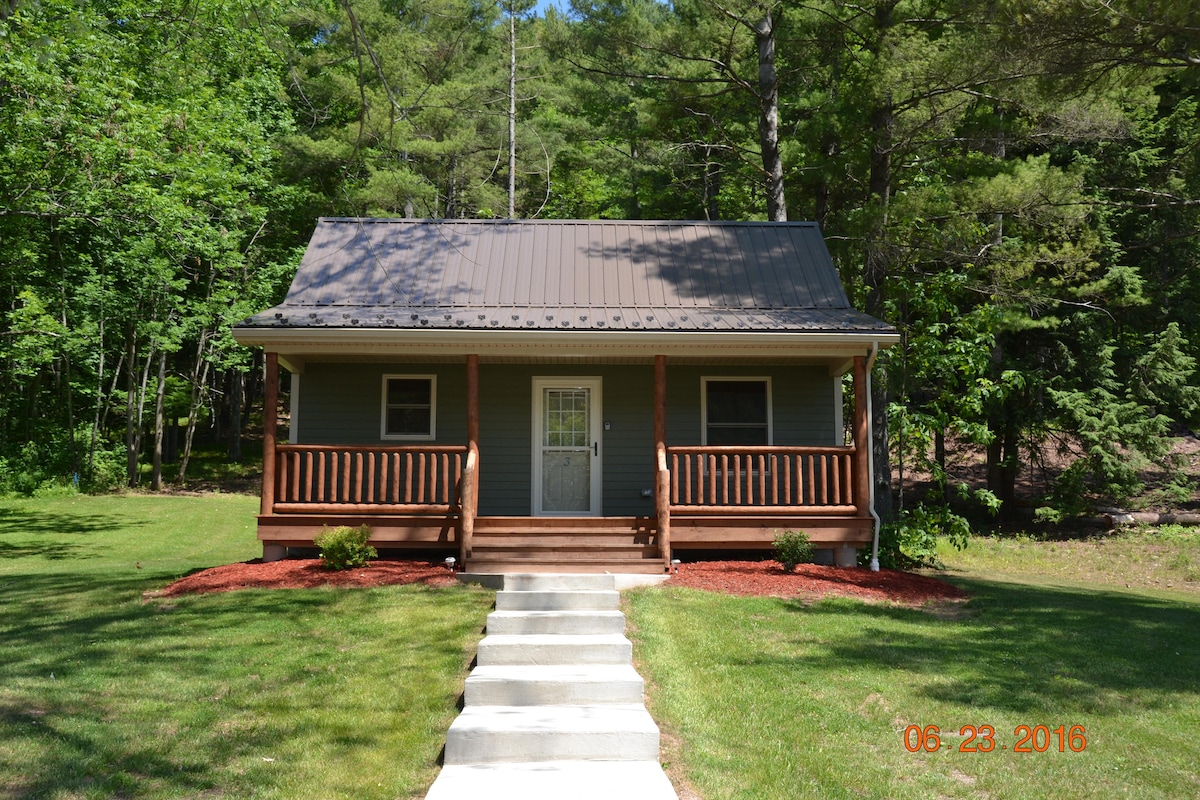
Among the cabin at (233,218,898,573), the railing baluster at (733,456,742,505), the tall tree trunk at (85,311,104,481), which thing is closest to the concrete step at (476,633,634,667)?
the cabin at (233,218,898,573)

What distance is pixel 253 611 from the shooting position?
7684 mm

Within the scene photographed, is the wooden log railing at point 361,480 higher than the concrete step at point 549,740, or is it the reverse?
the wooden log railing at point 361,480

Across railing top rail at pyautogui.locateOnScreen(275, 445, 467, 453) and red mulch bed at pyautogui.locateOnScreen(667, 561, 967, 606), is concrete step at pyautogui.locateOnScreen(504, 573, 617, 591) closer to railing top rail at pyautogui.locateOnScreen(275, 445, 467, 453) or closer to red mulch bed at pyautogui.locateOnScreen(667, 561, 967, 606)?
red mulch bed at pyautogui.locateOnScreen(667, 561, 967, 606)

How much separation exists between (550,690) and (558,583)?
102 inches

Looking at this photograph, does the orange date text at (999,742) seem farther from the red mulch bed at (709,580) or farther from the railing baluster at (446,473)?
the railing baluster at (446,473)

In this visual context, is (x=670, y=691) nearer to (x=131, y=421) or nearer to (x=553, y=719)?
(x=553, y=719)

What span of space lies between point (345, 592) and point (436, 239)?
20.5ft

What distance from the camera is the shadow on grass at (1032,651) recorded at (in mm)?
5688

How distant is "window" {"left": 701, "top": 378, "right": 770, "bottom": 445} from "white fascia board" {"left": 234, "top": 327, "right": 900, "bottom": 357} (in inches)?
58.6

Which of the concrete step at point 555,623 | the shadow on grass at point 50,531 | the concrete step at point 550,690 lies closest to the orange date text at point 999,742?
the concrete step at point 550,690

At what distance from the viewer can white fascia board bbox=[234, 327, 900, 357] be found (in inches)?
→ 391

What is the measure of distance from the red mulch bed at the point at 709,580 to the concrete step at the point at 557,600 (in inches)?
53.6

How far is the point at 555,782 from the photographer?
4582 millimetres

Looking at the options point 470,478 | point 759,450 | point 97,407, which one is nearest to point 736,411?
point 759,450
